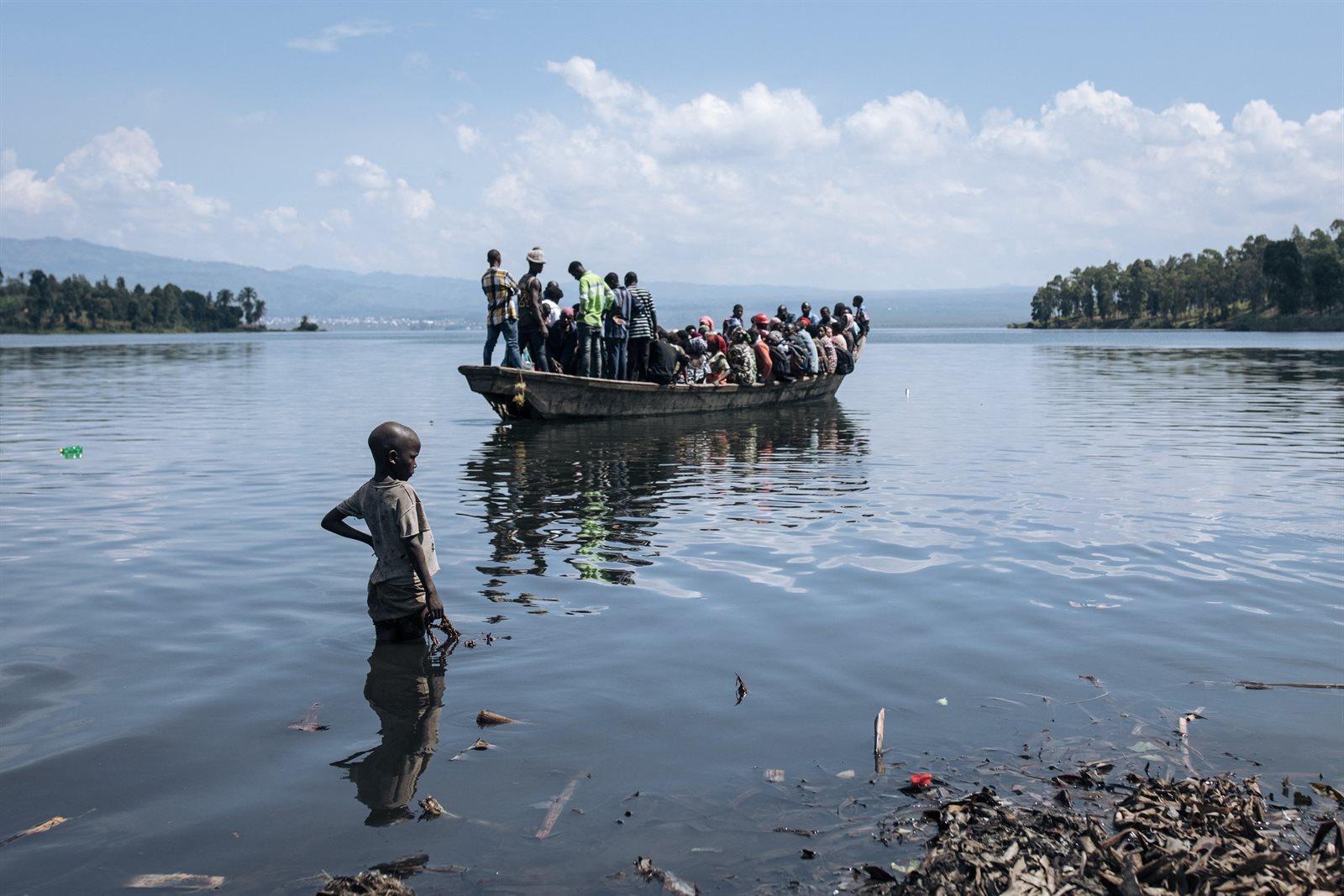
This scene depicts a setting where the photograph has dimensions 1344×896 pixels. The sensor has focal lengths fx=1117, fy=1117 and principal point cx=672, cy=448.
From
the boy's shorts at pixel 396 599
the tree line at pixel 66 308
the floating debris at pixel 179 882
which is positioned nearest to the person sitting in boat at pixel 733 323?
the boy's shorts at pixel 396 599

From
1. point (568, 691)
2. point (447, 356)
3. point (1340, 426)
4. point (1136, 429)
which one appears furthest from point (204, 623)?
point (447, 356)

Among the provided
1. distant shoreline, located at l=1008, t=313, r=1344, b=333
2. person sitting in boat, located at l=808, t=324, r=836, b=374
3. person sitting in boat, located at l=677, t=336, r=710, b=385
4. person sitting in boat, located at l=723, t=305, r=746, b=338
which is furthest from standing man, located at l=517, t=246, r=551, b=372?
distant shoreline, located at l=1008, t=313, r=1344, b=333

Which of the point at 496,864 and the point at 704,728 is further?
the point at 704,728

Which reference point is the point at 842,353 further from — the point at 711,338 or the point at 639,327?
the point at 639,327

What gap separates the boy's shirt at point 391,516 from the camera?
263 inches

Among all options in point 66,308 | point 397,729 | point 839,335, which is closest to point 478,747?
point 397,729

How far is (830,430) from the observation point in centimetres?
2333

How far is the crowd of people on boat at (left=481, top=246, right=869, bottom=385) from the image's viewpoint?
21.4 meters

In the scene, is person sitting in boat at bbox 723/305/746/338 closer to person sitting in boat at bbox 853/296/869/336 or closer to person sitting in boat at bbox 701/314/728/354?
person sitting in boat at bbox 701/314/728/354

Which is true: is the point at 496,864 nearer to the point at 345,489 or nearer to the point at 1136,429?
the point at 345,489

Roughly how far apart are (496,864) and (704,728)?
5.72ft

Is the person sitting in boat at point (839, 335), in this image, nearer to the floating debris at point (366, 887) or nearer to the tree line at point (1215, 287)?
the floating debris at point (366, 887)

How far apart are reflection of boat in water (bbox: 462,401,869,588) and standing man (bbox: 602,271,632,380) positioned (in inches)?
45.5

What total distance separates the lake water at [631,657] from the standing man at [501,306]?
5.03 meters
